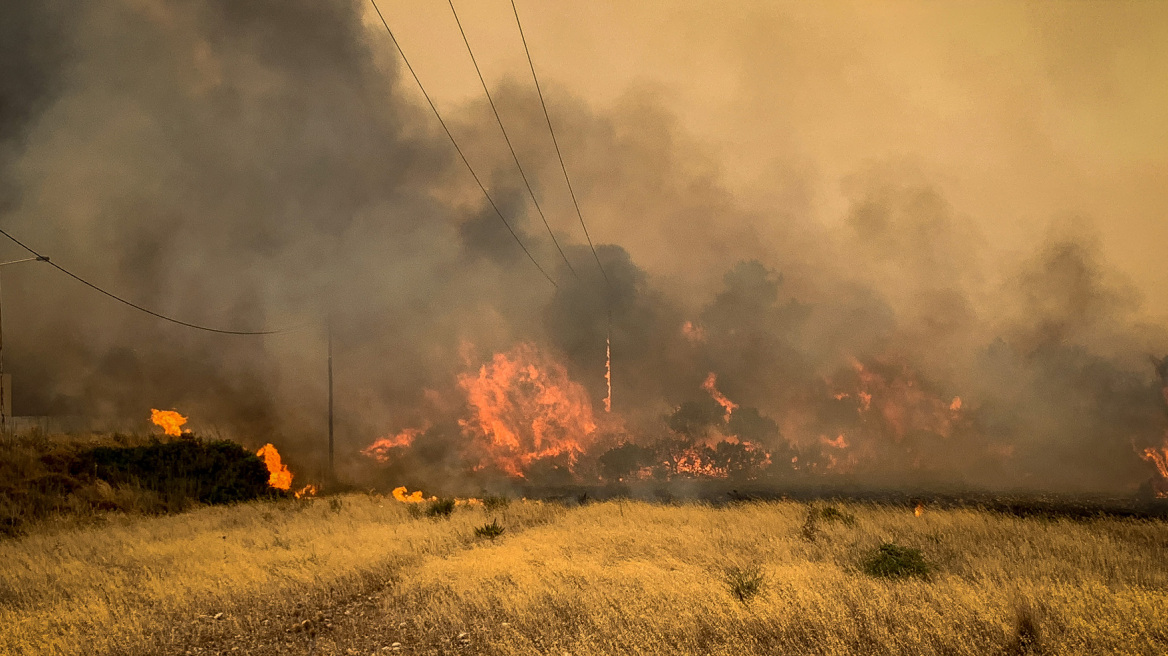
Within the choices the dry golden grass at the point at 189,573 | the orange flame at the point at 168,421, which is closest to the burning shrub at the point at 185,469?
the dry golden grass at the point at 189,573

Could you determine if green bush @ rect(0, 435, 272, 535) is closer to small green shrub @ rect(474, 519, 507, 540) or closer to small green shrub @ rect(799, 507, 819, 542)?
small green shrub @ rect(474, 519, 507, 540)

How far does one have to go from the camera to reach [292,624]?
10602 mm

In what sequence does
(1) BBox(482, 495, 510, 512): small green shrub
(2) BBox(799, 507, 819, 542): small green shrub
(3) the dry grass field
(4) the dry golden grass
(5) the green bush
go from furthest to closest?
(1) BBox(482, 495, 510, 512): small green shrub → (5) the green bush → (2) BBox(799, 507, 819, 542): small green shrub → (4) the dry golden grass → (3) the dry grass field

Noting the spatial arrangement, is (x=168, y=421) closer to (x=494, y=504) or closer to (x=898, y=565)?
(x=494, y=504)

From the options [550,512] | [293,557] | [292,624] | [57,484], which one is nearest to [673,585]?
[292,624]

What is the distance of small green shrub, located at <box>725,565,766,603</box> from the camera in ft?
35.4

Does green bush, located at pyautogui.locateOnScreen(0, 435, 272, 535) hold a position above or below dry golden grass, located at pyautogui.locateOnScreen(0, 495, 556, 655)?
below

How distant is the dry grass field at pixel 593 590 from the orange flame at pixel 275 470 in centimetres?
1315

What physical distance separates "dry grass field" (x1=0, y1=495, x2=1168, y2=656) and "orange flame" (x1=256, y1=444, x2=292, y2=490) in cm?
1315

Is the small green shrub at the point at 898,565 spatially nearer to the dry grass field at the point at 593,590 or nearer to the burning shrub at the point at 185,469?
the dry grass field at the point at 593,590

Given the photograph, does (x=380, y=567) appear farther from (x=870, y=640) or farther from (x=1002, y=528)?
(x=1002, y=528)

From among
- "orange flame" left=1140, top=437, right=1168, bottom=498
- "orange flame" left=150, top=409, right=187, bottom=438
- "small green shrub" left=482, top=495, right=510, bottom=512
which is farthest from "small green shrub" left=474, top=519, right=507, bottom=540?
"orange flame" left=1140, top=437, right=1168, bottom=498

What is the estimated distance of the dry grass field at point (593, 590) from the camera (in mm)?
9055

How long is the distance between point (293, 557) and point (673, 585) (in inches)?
346
